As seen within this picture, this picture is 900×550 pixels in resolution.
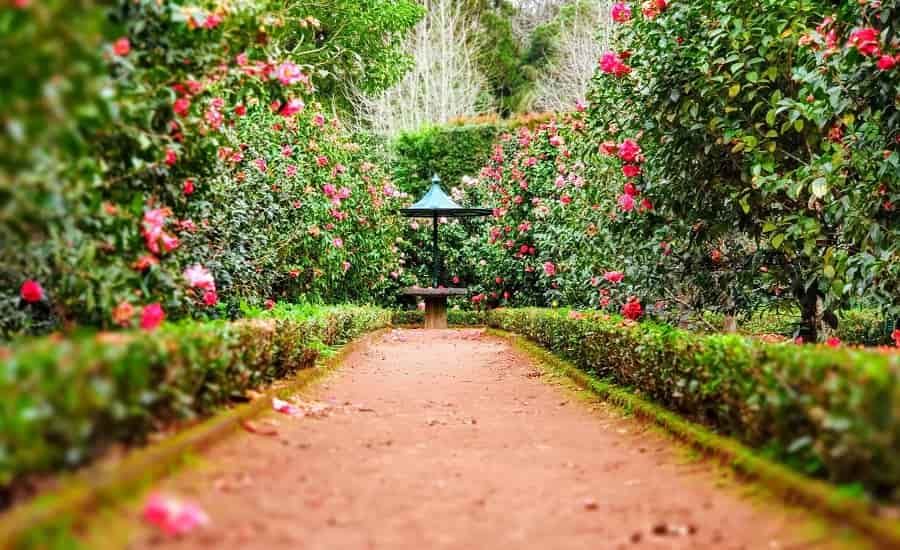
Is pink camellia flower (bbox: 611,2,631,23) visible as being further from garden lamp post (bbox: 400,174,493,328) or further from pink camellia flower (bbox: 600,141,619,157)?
garden lamp post (bbox: 400,174,493,328)

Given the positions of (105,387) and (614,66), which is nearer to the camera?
(105,387)

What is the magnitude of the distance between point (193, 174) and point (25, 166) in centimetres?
311

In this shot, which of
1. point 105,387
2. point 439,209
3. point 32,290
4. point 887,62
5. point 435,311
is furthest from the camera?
point 435,311

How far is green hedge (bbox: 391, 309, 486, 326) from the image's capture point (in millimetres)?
20141

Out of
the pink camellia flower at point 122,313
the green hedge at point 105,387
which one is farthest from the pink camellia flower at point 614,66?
the pink camellia flower at point 122,313

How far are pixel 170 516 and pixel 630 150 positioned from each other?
6.04m

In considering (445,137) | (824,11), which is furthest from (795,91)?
(445,137)

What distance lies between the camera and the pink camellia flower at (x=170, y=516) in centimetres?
271

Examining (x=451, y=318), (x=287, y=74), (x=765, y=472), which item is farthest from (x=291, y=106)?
(x=451, y=318)

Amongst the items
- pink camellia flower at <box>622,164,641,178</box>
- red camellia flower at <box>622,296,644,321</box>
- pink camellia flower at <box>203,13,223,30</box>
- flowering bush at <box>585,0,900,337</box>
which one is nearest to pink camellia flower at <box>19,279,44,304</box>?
pink camellia flower at <box>203,13,223,30</box>

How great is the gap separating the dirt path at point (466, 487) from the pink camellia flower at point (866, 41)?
2818mm

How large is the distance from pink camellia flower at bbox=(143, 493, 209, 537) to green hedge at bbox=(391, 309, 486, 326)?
17093 millimetres

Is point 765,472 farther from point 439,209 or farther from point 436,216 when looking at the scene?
point 436,216

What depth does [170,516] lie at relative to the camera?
8.91ft
